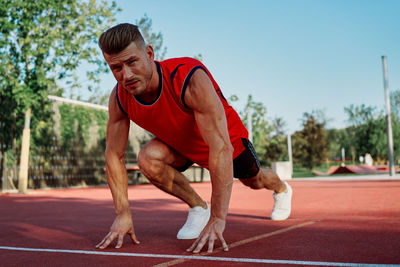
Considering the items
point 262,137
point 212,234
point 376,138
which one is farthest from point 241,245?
point 376,138

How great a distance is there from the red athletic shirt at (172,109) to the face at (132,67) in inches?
5.5

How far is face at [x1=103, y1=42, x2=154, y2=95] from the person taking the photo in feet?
8.64

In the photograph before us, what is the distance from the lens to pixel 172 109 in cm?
290

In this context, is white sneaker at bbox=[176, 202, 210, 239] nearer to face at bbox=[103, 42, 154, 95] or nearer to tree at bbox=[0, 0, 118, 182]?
face at bbox=[103, 42, 154, 95]

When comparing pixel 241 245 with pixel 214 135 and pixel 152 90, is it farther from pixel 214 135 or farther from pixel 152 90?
pixel 152 90

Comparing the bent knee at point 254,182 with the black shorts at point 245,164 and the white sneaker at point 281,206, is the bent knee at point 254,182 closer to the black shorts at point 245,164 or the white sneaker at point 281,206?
the black shorts at point 245,164

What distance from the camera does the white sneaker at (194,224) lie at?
3.21 m

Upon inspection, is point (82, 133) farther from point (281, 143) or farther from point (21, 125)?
point (281, 143)

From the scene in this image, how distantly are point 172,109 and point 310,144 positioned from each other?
34428 mm

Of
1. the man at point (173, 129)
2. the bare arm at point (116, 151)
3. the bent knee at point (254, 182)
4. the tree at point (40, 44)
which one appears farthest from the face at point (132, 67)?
the tree at point (40, 44)

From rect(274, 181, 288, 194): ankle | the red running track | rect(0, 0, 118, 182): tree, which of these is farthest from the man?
rect(0, 0, 118, 182): tree

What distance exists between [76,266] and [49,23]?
11.7 m

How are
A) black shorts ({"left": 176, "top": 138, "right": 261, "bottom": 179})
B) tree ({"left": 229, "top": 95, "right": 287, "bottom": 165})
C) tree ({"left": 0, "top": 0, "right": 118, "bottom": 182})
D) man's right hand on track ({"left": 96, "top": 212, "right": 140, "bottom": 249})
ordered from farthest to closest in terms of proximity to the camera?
tree ({"left": 229, "top": 95, "right": 287, "bottom": 165})
tree ({"left": 0, "top": 0, "right": 118, "bottom": 182})
black shorts ({"left": 176, "top": 138, "right": 261, "bottom": 179})
man's right hand on track ({"left": 96, "top": 212, "right": 140, "bottom": 249})

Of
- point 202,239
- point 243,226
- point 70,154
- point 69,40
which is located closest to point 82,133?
point 70,154
